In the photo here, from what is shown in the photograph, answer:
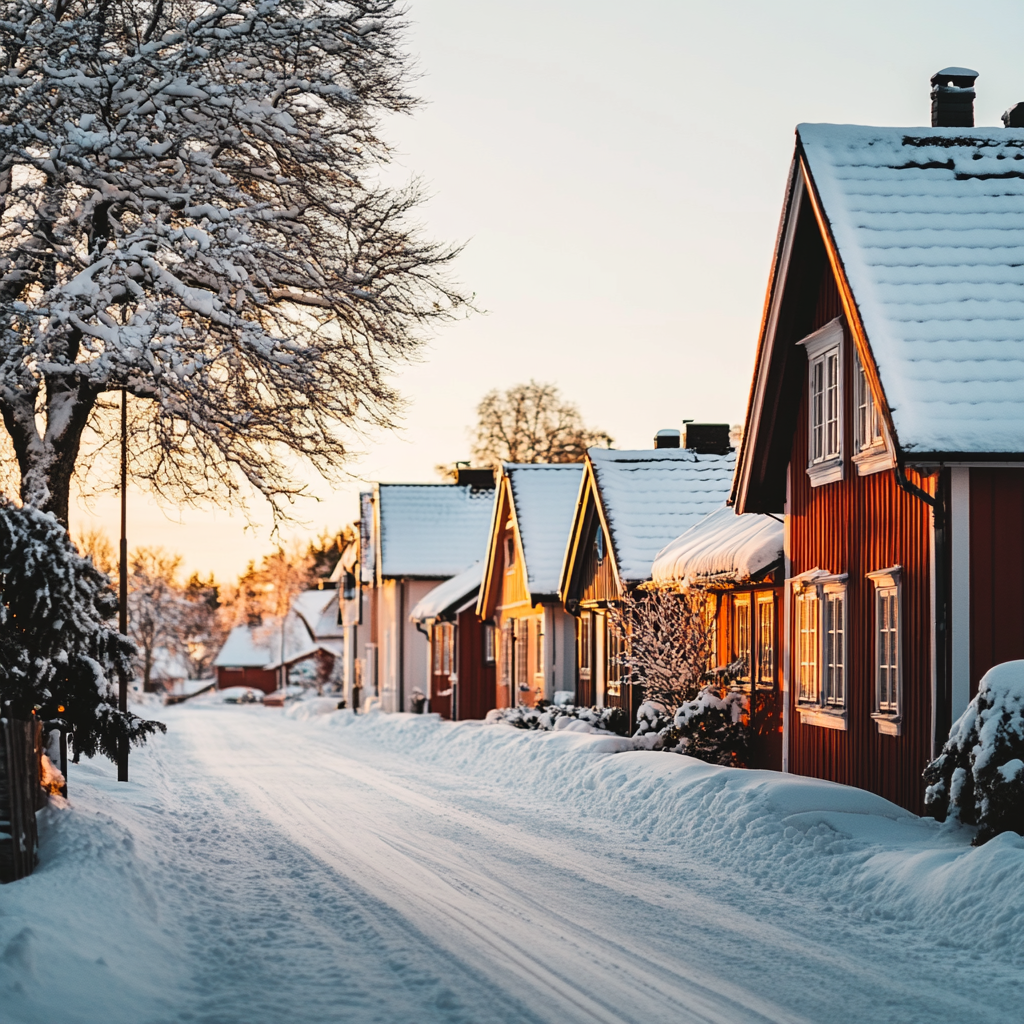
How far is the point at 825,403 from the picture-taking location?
53.1ft

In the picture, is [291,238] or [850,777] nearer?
[850,777]

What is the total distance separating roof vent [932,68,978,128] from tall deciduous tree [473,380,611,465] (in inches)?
1810

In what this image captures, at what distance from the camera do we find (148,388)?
1709cm

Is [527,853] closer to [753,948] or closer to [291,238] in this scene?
[753,948]

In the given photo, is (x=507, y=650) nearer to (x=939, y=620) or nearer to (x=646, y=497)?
(x=646, y=497)

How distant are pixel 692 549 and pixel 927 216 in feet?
25.8

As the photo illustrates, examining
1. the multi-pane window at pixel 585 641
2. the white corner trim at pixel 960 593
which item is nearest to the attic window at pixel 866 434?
the white corner trim at pixel 960 593

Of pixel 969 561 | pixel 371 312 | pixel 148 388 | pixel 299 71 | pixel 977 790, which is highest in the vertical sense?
pixel 299 71

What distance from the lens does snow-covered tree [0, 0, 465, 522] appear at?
15555 mm

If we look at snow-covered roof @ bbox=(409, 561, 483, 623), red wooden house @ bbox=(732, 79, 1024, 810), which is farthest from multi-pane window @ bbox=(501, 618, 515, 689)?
red wooden house @ bbox=(732, 79, 1024, 810)

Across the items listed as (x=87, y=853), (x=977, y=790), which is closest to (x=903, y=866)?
(x=977, y=790)

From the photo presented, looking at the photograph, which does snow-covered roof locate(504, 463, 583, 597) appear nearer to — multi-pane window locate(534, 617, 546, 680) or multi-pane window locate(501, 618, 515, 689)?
multi-pane window locate(534, 617, 546, 680)

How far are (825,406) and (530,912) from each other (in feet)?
28.2

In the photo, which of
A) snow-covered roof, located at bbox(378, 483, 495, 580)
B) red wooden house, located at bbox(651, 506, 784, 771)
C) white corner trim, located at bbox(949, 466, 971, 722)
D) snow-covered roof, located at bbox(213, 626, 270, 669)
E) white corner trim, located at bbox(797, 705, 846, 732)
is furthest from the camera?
snow-covered roof, located at bbox(213, 626, 270, 669)
